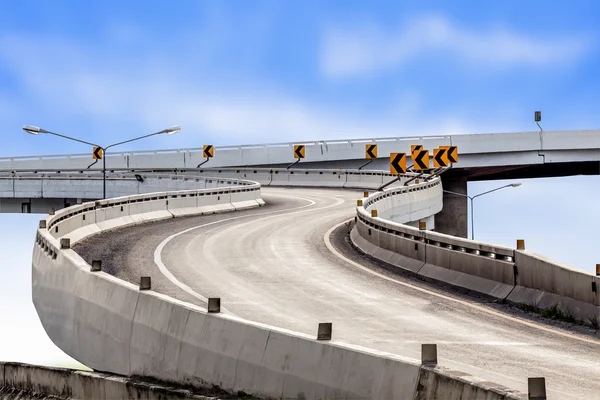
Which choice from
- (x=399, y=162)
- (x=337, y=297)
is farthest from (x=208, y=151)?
(x=337, y=297)

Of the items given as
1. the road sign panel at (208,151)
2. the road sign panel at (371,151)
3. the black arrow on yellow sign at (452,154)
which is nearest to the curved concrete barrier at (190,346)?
the black arrow on yellow sign at (452,154)

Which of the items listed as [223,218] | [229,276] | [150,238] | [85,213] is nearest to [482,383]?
[229,276]

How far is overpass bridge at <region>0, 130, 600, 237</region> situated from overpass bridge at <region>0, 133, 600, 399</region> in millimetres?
39360

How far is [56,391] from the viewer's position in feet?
58.1

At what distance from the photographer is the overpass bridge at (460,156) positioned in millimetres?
76375

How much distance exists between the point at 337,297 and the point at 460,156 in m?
57.3

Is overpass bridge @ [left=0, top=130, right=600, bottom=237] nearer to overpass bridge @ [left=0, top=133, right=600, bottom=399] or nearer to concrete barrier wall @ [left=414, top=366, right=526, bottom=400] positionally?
overpass bridge @ [left=0, top=133, right=600, bottom=399]

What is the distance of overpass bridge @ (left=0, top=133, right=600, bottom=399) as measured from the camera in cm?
1246

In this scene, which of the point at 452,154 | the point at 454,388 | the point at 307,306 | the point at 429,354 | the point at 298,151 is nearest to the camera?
the point at 454,388

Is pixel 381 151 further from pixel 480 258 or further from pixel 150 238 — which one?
pixel 480 258

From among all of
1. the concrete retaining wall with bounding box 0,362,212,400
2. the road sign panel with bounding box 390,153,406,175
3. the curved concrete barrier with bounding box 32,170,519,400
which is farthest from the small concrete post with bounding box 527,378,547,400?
the road sign panel with bounding box 390,153,406,175

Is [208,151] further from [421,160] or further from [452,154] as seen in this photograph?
[421,160]

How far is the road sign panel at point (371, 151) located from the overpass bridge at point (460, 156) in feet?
10.3

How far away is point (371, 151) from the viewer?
72812mm
